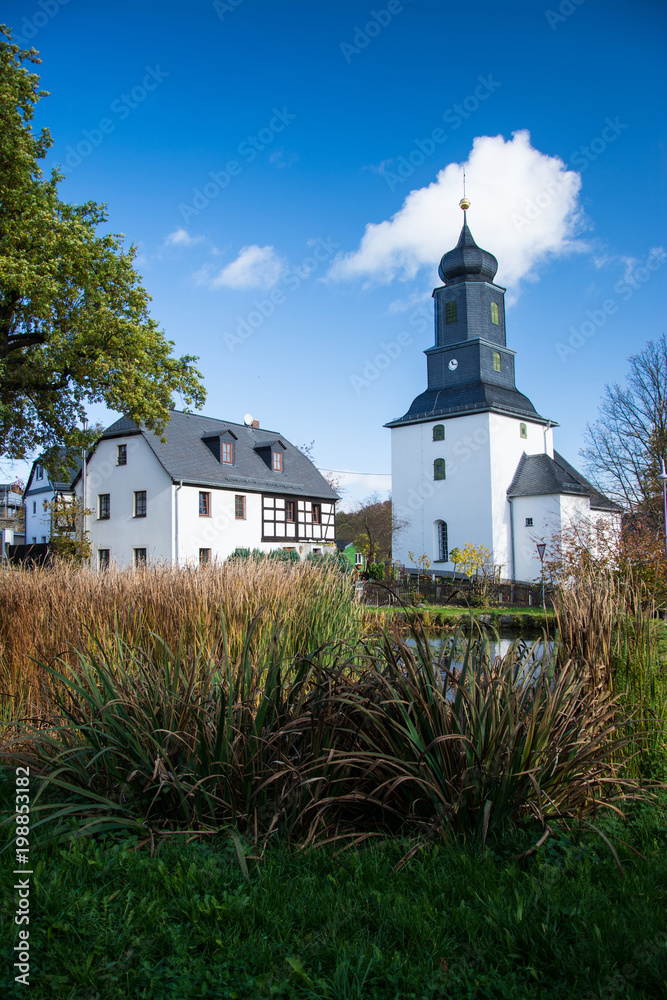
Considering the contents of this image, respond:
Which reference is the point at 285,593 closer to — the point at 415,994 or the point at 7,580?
the point at 7,580

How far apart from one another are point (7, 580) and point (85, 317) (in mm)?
13007

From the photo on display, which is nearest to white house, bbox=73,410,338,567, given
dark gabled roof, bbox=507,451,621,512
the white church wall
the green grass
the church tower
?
the white church wall

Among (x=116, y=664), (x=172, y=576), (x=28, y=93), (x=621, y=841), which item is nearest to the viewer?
(x=621, y=841)

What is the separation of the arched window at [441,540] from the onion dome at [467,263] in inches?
555

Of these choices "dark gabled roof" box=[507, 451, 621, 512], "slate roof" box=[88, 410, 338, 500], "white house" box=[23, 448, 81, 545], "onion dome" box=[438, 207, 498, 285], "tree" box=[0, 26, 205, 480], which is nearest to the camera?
"tree" box=[0, 26, 205, 480]

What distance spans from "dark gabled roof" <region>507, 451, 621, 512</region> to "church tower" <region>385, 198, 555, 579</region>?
369mm

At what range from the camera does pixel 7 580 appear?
6797 millimetres

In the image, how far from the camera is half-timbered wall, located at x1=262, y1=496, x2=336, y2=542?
33344mm

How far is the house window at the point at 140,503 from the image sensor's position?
29.6 metres

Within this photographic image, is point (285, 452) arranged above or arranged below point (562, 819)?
above

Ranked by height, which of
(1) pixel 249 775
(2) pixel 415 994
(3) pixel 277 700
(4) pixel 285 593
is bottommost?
(2) pixel 415 994

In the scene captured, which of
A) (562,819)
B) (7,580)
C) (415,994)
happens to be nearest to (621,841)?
(562,819)

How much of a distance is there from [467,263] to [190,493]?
21.1m

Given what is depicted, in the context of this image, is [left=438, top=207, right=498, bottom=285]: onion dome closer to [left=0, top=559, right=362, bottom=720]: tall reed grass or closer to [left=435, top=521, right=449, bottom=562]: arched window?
[left=435, top=521, right=449, bottom=562]: arched window
